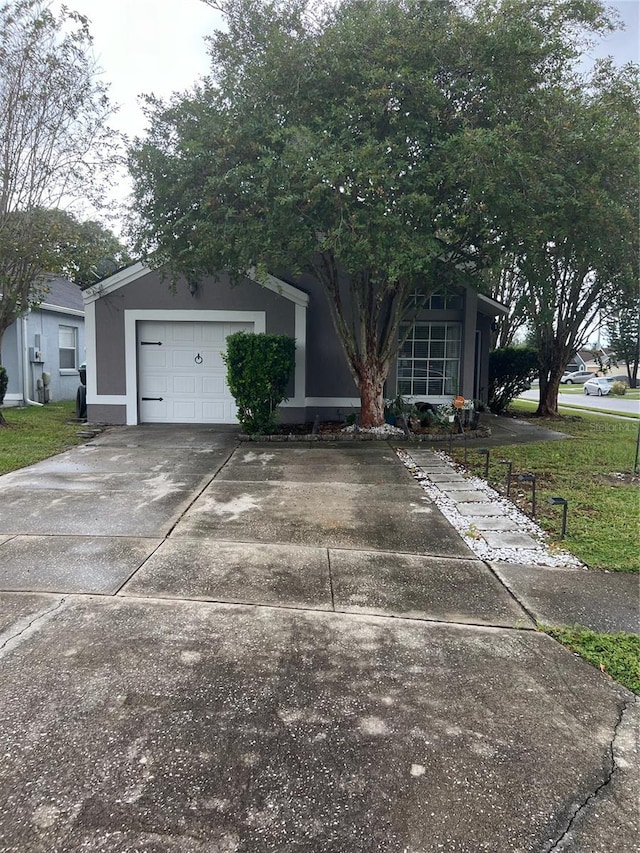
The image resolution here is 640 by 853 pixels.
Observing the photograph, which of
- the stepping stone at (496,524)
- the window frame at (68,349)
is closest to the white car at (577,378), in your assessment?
the window frame at (68,349)

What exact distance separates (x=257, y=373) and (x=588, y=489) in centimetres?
518

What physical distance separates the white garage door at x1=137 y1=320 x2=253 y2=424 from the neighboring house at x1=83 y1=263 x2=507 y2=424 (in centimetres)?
2

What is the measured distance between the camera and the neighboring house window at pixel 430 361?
40.1 feet

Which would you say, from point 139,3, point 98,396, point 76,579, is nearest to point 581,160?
point 139,3

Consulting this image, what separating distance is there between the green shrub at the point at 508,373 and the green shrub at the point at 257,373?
8.30m

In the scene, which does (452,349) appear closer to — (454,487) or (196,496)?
(454,487)

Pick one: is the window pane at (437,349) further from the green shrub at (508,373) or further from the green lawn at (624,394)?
the green lawn at (624,394)

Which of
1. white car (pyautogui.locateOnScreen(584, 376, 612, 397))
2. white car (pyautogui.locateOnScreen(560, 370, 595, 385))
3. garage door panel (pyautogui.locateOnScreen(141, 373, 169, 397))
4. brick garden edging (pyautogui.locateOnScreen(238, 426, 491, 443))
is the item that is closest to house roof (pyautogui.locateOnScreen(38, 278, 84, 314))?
garage door panel (pyautogui.locateOnScreen(141, 373, 169, 397))

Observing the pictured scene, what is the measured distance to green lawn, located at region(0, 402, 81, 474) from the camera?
26.7 ft

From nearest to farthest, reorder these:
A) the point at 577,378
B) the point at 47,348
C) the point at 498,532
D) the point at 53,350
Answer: the point at 498,532 → the point at 47,348 → the point at 53,350 → the point at 577,378

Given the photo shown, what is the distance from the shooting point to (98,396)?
38.1 ft

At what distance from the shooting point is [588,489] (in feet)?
21.6

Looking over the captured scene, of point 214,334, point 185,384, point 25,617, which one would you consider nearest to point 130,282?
point 214,334

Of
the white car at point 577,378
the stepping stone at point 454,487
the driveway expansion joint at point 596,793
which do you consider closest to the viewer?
the driveway expansion joint at point 596,793
